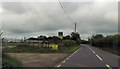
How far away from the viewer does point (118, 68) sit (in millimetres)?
10320

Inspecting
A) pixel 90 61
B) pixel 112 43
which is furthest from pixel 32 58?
pixel 112 43

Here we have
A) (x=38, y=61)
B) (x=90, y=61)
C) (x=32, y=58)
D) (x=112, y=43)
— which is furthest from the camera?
(x=112, y=43)

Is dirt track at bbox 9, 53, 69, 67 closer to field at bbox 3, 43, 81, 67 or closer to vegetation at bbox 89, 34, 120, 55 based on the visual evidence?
field at bbox 3, 43, 81, 67

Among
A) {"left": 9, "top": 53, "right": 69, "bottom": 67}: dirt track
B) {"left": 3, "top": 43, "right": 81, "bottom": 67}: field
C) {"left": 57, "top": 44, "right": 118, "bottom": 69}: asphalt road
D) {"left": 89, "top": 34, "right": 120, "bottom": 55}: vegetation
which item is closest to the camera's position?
{"left": 3, "top": 43, "right": 81, "bottom": 67}: field

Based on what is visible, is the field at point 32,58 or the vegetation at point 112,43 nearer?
the field at point 32,58

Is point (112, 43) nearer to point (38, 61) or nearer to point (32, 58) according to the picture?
point (32, 58)

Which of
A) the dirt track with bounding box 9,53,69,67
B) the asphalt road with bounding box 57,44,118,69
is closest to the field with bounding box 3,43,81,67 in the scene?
the dirt track with bounding box 9,53,69,67

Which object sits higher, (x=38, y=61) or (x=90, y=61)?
(x=38, y=61)

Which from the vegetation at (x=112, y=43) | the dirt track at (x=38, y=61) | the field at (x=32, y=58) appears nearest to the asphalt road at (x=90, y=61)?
the dirt track at (x=38, y=61)

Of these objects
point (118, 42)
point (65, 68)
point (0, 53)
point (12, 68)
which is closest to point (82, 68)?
point (65, 68)

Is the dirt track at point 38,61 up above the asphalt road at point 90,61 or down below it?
above

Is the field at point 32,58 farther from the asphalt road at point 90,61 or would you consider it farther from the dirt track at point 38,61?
the asphalt road at point 90,61

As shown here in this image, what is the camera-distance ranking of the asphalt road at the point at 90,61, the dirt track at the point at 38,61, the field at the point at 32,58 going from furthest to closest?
the asphalt road at the point at 90,61, the dirt track at the point at 38,61, the field at the point at 32,58

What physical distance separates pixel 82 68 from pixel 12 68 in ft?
14.3
